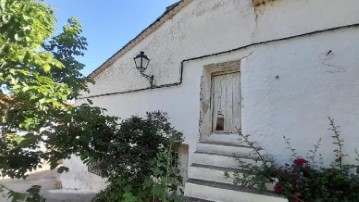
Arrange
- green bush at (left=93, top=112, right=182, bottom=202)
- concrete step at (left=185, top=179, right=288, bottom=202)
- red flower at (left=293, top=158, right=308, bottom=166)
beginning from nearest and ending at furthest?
concrete step at (left=185, top=179, right=288, bottom=202)
red flower at (left=293, top=158, right=308, bottom=166)
green bush at (left=93, top=112, right=182, bottom=202)

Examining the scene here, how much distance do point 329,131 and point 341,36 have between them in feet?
4.86

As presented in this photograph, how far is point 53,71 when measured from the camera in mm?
4062

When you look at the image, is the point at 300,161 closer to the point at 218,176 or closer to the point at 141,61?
the point at 218,176

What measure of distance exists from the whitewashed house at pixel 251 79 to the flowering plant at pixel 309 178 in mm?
155

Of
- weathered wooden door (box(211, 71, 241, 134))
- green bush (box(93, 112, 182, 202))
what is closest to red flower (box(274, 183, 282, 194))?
green bush (box(93, 112, 182, 202))

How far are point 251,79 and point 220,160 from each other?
159 centimetres

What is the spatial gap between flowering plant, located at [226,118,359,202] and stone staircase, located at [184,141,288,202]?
5.6 inches

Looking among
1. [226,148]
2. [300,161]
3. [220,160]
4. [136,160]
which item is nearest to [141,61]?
[136,160]

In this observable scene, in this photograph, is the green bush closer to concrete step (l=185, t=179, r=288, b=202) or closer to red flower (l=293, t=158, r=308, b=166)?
concrete step (l=185, t=179, r=288, b=202)

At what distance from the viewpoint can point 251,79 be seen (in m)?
4.68

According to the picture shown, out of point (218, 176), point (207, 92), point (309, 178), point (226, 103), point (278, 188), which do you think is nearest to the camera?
point (278, 188)

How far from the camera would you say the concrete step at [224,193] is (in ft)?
11.0

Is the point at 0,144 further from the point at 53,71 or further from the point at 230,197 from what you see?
the point at 230,197

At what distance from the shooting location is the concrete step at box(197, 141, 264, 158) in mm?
4359
